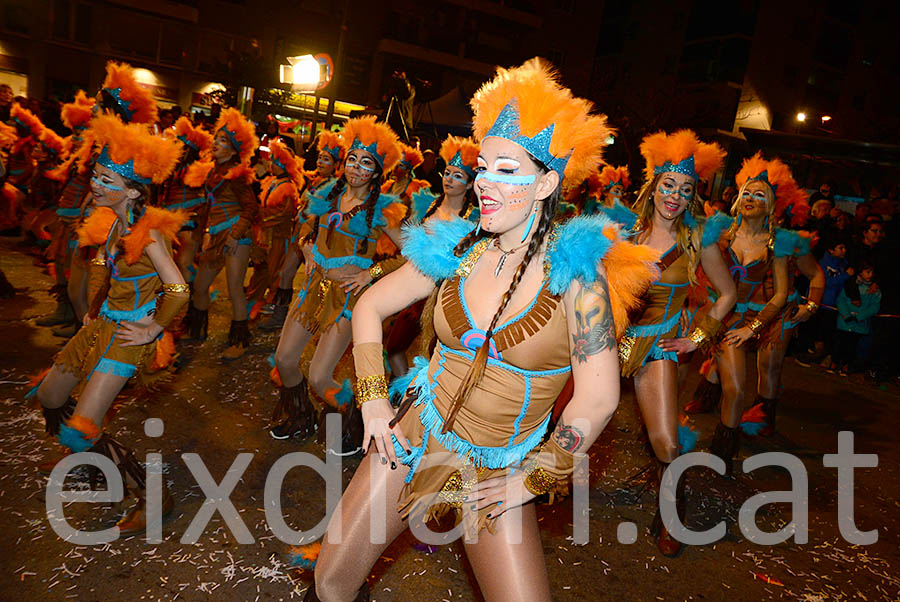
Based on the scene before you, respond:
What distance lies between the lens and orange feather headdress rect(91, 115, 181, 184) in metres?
3.58

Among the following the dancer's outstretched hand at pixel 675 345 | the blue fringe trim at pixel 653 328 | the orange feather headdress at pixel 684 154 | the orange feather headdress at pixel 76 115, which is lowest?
the dancer's outstretched hand at pixel 675 345

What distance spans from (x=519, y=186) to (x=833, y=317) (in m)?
10.8

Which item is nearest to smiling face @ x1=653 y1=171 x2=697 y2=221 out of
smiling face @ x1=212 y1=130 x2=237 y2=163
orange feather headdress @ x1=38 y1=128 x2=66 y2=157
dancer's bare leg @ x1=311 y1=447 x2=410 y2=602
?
dancer's bare leg @ x1=311 y1=447 x2=410 y2=602

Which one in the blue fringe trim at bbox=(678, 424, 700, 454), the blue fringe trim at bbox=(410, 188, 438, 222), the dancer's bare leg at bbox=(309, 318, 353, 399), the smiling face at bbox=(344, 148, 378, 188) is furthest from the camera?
the blue fringe trim at bbox=(410, 188, 438, 222)

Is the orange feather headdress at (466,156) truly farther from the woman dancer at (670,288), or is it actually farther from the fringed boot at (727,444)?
the fringed boot at (727,444)

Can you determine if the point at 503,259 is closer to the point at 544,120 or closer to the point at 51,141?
the point at 544,120

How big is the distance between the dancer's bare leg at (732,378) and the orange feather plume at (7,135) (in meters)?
8.98

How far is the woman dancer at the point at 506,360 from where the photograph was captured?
211 cm

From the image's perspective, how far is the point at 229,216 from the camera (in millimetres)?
6996

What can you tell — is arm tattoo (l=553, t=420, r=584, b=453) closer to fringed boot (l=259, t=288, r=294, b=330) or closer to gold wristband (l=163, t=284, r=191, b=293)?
gold wristband (l=163, t=284, r=191, b=293)

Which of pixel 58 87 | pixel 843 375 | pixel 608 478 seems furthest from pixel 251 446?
pixel 58 87

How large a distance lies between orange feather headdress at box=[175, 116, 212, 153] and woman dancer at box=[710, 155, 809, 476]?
225 inches

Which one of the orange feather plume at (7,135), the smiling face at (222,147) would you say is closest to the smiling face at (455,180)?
the smiling face at (222,147)

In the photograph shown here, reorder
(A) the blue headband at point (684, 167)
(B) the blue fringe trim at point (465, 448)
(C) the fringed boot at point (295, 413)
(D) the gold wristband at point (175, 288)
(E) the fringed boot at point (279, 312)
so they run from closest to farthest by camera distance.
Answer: (B) the blue fringe trim at point (465, 448)
(D) the gold wristband at point (175, 288)
(A) the blue headband at point (684, 167)
(C) the fringed boot at point (295, 413)
(E) the fringed boot at point (279, 312)
